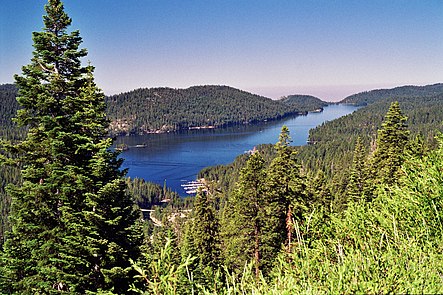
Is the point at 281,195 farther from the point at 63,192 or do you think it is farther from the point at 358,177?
the point at 358,177

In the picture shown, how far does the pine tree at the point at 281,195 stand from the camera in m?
22.3

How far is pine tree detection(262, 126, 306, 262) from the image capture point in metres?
22.3

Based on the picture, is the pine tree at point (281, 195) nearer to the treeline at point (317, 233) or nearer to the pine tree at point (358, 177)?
the treeline at point (317, 233)

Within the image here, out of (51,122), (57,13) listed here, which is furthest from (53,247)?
(57,13)

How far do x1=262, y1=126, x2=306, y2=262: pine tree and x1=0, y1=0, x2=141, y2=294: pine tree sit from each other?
10.2 m

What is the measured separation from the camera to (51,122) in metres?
13.9

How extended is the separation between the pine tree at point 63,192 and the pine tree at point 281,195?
33.3 feet

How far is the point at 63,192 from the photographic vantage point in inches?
531

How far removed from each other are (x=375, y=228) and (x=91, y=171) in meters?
10.9

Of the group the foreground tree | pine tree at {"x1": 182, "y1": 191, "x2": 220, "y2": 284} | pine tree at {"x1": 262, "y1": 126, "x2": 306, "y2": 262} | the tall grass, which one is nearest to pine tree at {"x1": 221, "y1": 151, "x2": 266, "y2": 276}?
pine tree at {"x1": 262, "y1": 126, "x2": 306, "y2": 262}

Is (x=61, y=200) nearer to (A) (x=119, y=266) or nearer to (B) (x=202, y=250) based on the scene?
(A) (x=119, y=266)

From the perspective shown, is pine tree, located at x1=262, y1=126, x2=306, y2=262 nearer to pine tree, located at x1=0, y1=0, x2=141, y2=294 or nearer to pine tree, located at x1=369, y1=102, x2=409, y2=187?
pine tree, located at x1=0, y1=0, x2=141, y2=294

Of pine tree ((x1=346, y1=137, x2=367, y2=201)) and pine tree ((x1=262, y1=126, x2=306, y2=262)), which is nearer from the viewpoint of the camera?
pine tree ((x1=262, y1=126, x2=306, y2=262))

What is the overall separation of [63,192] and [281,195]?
1328 centimetres
